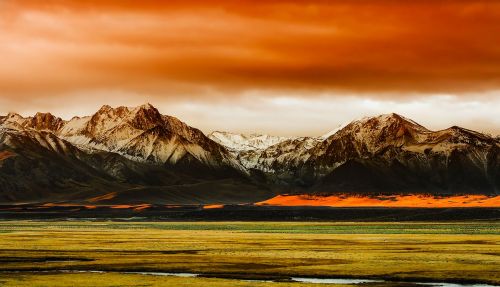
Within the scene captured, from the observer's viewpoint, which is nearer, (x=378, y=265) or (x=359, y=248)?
(x=378, y=265)

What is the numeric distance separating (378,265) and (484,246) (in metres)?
29.8

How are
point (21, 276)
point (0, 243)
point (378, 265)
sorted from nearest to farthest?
point (21, 276) → point (378, 265) → point (0, 243)

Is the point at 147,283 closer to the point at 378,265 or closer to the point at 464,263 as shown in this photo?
the point at 378,265

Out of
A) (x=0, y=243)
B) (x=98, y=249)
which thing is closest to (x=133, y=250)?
(x=98, y=249)

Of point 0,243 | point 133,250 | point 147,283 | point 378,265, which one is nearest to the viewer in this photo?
point 147,283

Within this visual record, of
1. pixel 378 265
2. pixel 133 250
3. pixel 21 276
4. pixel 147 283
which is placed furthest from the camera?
pixel 133 250

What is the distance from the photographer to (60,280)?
6097 cm

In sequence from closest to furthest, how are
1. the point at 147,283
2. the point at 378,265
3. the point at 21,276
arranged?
the point at 147,283 → the point at 21,276 → the point at 378,265

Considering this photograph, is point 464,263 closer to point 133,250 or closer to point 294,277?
point 294,277

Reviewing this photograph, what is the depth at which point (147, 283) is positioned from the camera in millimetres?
58969

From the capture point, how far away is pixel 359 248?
94500 millimetres

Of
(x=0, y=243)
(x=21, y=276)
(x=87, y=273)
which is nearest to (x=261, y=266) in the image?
(x=87, y=273)

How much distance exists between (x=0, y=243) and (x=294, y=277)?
5049 cm

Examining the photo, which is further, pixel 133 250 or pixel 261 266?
pixel 133 250
